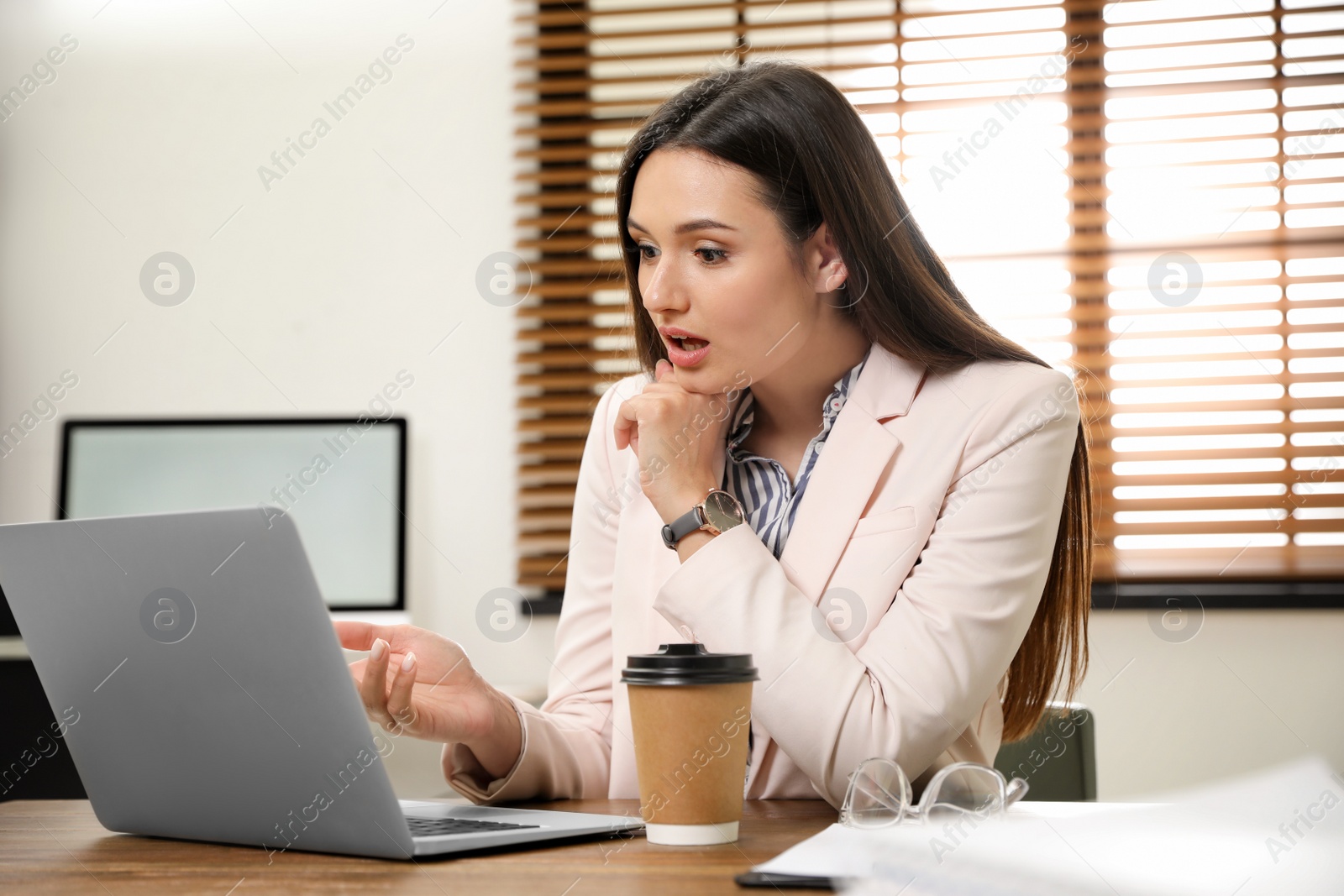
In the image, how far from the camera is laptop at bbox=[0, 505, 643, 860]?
643 mm

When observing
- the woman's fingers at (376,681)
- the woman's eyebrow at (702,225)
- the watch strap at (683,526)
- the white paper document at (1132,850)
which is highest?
the woman's eyebrow at (702,225)

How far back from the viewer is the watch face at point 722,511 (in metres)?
1.11

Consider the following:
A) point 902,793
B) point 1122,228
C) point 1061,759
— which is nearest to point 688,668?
point 902,793

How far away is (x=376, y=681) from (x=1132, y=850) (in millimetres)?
541

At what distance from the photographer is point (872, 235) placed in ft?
4.11

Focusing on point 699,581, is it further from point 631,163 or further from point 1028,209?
point 1028,209

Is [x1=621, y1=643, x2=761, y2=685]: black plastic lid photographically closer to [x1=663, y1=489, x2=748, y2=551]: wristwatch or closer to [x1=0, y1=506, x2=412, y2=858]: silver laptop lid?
[x1=0, y1=506, x2=412, y2=858]: silver laptop lid

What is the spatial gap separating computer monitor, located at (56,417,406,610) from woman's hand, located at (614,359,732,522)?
1.48 metres

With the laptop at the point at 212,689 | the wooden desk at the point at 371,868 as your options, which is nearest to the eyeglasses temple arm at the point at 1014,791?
the wooden desk at the point at 371,868

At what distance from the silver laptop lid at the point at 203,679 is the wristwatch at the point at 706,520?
0.48 m

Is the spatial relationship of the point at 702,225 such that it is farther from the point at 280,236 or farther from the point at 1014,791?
the point at 280,236

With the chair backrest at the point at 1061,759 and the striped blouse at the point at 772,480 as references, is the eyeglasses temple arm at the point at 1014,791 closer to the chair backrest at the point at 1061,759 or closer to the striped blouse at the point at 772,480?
the striped blouse at the point at 772,480

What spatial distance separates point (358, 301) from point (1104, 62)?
1848 mm

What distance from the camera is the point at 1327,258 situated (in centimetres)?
250
